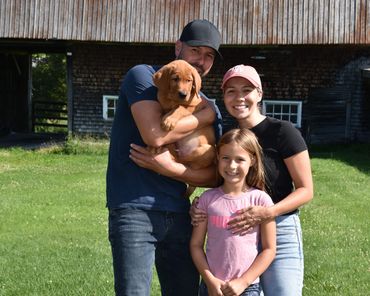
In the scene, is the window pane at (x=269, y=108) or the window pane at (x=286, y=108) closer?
the window pane at (x=286, y=108)

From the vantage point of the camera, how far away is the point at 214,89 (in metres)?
17.5

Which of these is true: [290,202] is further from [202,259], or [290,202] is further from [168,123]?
[168,123]

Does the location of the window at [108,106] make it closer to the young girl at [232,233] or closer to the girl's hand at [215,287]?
the young girl at [232,233]

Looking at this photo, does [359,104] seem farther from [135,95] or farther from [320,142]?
[135,95]

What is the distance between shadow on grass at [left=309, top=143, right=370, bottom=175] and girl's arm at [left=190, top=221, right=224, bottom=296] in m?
9.91

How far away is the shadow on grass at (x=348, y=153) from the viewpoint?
13698 millimetres

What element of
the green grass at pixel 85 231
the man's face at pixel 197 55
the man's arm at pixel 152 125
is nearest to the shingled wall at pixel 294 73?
the green grass at pixel 85 231

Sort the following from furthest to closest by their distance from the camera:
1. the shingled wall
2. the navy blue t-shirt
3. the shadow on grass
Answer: the shingled wall → the shadow on grass → the navy blue t-shirt

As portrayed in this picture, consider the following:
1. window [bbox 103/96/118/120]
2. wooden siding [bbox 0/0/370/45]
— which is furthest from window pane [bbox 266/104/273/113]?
window [bbox 103/96/118/120]

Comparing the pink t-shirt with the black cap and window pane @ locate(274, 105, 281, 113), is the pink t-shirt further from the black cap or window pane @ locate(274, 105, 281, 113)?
window pane @ locate(274, 105, 281, 113)

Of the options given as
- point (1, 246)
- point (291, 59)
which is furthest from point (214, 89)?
point (1, 246)

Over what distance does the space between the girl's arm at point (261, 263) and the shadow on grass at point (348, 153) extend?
9.88 m

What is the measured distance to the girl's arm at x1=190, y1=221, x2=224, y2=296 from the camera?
3.04 meters

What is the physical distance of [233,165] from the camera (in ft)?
10.2
